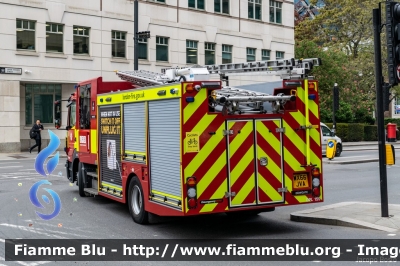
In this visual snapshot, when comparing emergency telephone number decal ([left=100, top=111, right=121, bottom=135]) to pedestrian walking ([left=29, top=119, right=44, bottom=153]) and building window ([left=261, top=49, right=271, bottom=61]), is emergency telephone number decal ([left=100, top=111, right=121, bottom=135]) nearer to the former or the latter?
pedestrian walking ([left=29, top=119, right=44, bottom=153])

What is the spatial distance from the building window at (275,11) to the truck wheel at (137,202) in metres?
36.1

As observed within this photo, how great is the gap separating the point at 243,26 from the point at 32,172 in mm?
25012

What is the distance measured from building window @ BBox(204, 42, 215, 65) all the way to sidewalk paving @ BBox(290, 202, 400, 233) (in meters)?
28.8

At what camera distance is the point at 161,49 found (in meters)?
37.2

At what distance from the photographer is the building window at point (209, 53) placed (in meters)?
39.7

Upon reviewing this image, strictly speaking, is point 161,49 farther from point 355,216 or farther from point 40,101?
point 355,216

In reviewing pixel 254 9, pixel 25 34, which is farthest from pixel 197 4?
pixel 25 34

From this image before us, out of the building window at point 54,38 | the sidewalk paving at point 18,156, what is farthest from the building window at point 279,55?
the sidewalk paving at point 18,156

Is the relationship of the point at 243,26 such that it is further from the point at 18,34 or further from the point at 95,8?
the point at 18,34

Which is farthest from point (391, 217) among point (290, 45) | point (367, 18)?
point (367, 18)

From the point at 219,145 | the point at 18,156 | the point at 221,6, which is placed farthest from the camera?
the point at 221,6

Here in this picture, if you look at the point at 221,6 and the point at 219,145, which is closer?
the point at 219,145

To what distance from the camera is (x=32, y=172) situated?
20.9m

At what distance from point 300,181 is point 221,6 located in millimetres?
32565
